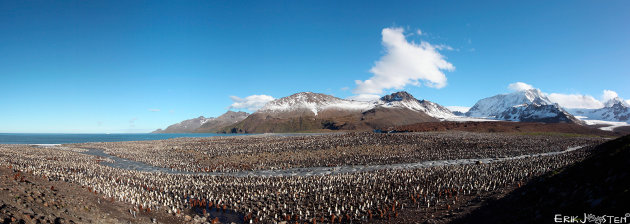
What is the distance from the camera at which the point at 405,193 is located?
683 inches

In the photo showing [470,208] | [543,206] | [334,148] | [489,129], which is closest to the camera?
[543,206]

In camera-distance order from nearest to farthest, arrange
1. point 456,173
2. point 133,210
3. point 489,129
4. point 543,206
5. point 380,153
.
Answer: point 543,206 < point 133,210 < point 456,173 < point 380,153 < point 489,129

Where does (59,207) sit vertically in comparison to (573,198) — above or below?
below

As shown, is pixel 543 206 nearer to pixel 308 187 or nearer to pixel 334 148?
pixel 308 187

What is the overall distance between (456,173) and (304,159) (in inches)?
732

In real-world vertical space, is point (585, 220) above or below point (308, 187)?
above

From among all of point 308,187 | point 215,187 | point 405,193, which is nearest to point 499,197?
point 405,193

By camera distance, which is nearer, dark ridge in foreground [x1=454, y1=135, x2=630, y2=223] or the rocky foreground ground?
dark ridge in foreground [x1=454, y1=135, x2=630, y2=223]

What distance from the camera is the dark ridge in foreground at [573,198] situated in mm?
7648

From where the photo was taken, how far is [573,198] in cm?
920

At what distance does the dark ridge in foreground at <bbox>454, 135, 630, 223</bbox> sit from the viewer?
7.65 meters

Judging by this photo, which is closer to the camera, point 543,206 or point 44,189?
point 543,206

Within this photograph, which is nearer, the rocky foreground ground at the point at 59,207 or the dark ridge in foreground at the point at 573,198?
the dark ridge in foreground at the point at 573,198

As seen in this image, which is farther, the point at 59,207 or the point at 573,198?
the point at 59,207
